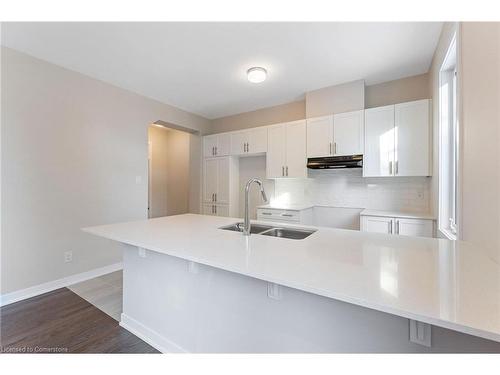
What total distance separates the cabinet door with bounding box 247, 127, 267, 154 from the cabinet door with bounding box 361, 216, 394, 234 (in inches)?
76.1

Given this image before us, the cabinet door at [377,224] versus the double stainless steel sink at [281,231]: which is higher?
the double stainless steel sink at [281,231]

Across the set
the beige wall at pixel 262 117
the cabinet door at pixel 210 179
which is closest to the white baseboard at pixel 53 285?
the cabinet door at pixel 210 179

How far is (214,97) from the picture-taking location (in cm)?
378

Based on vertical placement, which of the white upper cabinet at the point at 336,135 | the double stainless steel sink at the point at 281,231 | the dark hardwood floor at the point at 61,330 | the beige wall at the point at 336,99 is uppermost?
the beige wall at the point at 336,99

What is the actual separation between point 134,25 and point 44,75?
1.44m

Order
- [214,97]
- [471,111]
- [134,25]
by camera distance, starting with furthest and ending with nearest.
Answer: [214,97] < [134,25] < [471,111]

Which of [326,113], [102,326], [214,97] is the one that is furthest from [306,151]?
[102,326]

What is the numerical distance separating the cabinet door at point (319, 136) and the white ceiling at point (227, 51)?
522mm

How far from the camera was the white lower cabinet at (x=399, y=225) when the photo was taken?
2.60 m

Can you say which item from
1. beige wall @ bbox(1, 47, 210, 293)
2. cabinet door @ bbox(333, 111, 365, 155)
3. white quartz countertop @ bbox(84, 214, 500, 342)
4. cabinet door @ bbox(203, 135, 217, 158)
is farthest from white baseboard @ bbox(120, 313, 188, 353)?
cabinet door @ bbox(203, 135, 217, 158)

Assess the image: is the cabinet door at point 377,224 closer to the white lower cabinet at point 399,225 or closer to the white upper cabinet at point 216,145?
the white lower cabinet at point 399,225

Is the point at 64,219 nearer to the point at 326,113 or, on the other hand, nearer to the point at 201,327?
the point at 201,327

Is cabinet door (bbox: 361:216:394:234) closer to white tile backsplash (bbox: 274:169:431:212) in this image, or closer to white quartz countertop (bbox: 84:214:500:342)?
white tile backsplash (bbox: 274:169:431:212)

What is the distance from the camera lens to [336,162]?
3.24 meters
